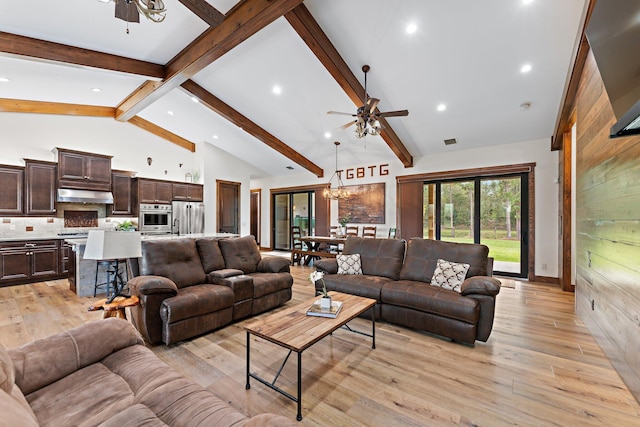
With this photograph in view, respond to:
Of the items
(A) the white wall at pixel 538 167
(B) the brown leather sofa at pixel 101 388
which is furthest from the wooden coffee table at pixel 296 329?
(A) the white wall at pixel 538 167

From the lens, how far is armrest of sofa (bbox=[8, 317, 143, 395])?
1.35m

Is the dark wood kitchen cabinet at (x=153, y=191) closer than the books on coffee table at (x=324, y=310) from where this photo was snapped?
No

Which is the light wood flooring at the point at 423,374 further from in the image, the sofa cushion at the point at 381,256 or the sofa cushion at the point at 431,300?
the sofa cushion at the point at 381,256

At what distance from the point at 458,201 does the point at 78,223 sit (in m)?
8.42

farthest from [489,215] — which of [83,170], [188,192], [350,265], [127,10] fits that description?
[83,170]

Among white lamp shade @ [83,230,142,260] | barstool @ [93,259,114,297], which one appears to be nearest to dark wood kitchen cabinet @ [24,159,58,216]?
barstool @ [93,259,114,297]

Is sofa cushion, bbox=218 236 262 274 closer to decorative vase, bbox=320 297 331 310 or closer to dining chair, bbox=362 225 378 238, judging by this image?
decorative vase, bbox=320 297 331 310

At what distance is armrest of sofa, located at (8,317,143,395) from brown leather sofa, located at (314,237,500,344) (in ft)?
8.12

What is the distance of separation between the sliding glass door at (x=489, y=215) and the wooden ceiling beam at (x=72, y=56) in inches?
246

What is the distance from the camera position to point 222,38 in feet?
12.0

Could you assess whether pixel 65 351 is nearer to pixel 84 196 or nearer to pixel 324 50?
pixel 324 50

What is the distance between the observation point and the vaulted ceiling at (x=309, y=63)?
10.9 feet

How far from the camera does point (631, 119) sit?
51.1 inches

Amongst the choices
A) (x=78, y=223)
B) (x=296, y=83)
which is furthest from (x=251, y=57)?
(x=78, y=223)
